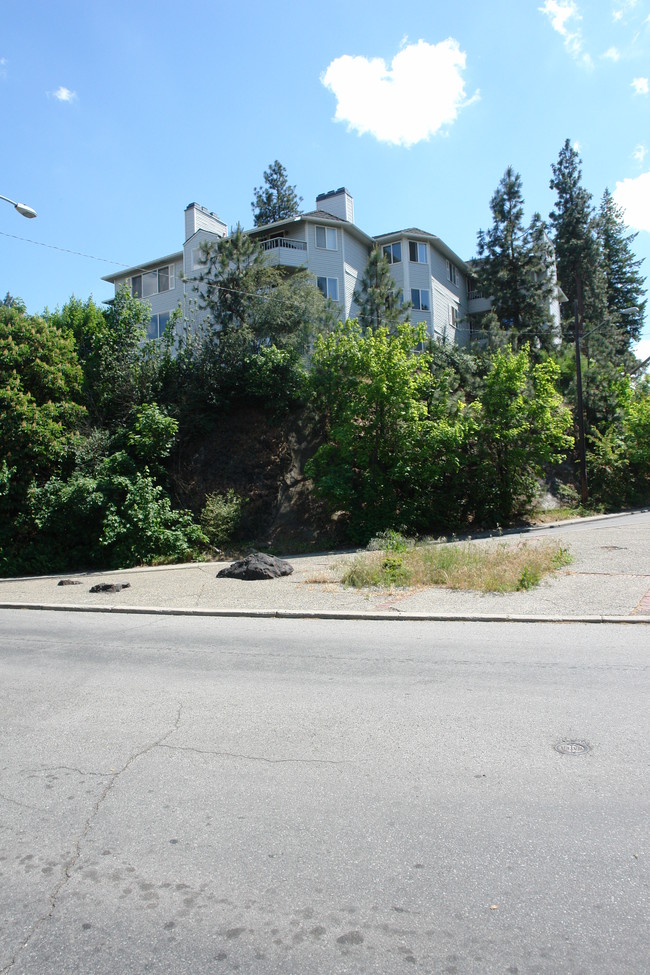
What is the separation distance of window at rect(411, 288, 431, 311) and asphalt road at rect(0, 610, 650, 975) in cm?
3712

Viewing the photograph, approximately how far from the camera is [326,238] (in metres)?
38.7

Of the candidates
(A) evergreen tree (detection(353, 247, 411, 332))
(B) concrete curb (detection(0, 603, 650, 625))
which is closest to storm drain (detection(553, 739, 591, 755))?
(B) concrete curb (detection(0, 603, 650, 625))

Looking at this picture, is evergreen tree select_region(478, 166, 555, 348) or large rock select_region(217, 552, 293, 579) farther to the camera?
evergreen tree select_region(478, 166, 555, 348)

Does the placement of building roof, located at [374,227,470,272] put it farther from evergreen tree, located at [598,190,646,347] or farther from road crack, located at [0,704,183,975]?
road crack, located at [0,704,183,975]

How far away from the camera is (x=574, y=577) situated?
1211cm

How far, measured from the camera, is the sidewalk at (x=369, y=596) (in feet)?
32.4

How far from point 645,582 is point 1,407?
21136mm

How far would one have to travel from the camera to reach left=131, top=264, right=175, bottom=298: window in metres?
42.1

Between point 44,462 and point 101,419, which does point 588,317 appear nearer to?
point 101,419

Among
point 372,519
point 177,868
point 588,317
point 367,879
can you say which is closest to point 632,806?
point 367,879

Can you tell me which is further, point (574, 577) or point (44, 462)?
point (44, 462)

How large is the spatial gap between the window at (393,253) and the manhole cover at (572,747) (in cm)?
4051

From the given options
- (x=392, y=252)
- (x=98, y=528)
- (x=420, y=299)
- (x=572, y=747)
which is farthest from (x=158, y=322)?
(x=572, y=747)

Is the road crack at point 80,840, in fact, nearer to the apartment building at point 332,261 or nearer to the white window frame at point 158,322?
the apartment building at point 332,261
